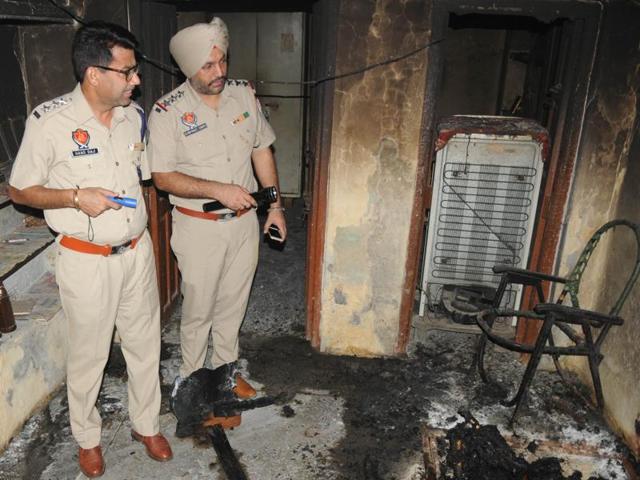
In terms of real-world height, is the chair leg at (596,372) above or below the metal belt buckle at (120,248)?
below

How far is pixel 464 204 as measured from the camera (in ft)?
13.6

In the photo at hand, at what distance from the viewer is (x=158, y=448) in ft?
10.4

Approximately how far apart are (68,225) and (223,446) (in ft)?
5.06

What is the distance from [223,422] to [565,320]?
7.11ft

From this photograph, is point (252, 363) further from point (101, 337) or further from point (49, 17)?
point (49, 17)

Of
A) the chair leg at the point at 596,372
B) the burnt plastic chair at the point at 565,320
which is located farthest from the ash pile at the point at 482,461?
the chair leg at the point at 596,372

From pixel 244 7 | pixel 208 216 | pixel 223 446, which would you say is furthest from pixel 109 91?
pixel 244 7

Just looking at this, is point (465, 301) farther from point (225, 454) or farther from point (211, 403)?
point (225, 454)

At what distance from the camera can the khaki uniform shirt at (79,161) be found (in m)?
2.59

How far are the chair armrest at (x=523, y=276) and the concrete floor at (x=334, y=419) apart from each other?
0.82m

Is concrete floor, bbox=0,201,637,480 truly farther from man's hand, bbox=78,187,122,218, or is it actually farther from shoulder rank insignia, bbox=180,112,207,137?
shoulder rank insignia, bbox=180,112,207,137

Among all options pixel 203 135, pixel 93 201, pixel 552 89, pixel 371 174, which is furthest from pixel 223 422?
pixel 552 89

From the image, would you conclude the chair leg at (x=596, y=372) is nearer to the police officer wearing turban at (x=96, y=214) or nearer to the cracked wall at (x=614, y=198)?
the cracked wall at (x=614, y=198)

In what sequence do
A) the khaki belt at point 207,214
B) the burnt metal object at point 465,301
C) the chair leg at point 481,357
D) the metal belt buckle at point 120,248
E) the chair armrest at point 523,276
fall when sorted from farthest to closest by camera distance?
the burnt metal object at point 465,301, the chair leg at point 481,357, the chair armrest at point 523,276, the khaki belt at point 207,214, the metal belt buckle at point 120,248
